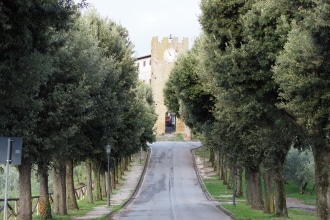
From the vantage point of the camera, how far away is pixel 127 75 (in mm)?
32625

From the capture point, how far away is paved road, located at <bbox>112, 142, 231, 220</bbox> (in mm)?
30472

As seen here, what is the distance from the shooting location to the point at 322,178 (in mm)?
18078

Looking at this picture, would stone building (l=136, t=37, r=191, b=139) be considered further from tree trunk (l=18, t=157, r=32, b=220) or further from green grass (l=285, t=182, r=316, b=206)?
tree trunk (l=18, t=157, r=32, b=220)

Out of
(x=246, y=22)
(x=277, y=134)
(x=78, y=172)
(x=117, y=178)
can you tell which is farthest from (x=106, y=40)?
(x=78, y=172)

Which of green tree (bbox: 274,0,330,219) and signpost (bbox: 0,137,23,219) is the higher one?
green tree (bbox: 274,0,330,219)

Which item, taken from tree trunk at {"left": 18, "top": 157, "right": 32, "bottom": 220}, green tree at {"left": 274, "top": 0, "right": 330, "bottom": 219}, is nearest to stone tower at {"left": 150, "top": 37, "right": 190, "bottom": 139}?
tree trunk at {"left": 18, "top": 157, "right": 32, "bottom": 220}

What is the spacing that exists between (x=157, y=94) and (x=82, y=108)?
9462 cm

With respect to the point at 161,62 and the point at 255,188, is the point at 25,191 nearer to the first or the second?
the point at 255,188

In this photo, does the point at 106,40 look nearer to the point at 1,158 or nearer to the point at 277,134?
the point at 277,134

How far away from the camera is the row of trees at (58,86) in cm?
1042

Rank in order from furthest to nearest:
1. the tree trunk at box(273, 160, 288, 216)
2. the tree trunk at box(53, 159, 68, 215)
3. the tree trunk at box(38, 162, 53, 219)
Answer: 1. the tree trunk at box(53, 159, 68, 215)
2. the tree trunk at box(273, 160, 288, 216)
3. the tree trunk at box(38, 162, 53, 219)

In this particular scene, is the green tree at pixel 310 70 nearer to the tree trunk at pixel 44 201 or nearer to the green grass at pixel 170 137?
the tree trunk at pixel 44 201

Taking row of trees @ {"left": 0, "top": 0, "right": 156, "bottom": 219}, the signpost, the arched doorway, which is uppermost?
the arched doorway

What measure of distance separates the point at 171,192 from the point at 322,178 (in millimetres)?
33567
